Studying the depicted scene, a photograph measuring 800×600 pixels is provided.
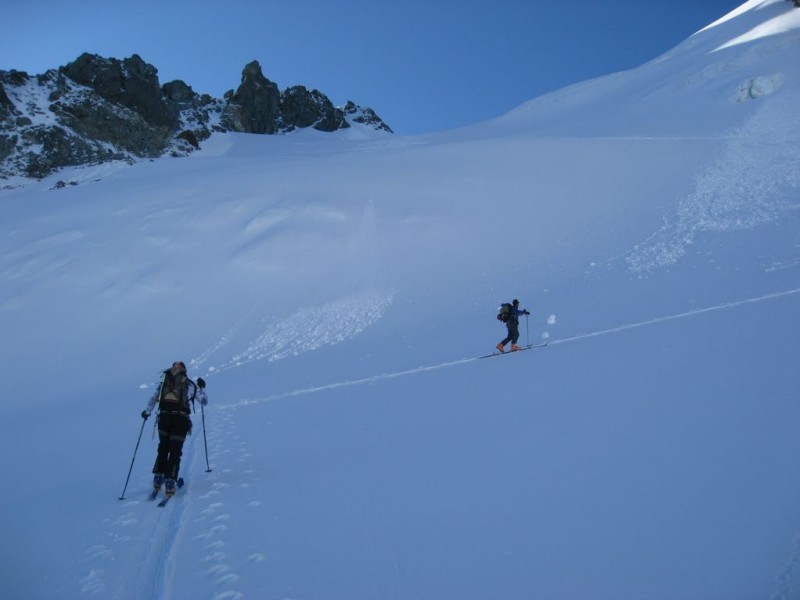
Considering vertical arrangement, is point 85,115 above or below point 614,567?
above

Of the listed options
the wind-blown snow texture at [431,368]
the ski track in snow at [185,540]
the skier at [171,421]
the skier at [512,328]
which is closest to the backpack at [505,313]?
the skier at [512,328]

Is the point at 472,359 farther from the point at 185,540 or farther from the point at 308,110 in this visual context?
the point at 308,110

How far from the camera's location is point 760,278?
12812 millimetres

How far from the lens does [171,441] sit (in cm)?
646

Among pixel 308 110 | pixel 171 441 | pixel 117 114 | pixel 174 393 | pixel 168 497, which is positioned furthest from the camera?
pixel 308 110

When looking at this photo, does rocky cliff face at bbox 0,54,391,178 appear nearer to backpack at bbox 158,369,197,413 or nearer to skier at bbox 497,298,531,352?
skier at bbox 497,298,531,352

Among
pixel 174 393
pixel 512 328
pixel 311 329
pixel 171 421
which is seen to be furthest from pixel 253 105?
pixel 171 421

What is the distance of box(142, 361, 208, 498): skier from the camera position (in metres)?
6.27

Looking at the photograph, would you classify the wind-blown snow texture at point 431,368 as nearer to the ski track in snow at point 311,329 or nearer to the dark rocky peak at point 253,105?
the ski track in snow at point 311,329

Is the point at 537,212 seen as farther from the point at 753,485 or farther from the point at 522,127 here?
the point at 522,127

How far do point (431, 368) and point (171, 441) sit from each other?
19.9 ft

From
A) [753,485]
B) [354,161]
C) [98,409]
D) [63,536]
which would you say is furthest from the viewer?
[354,161]

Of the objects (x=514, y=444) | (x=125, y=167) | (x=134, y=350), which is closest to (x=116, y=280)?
(x=134, y=350)

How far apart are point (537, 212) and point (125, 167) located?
124ft
